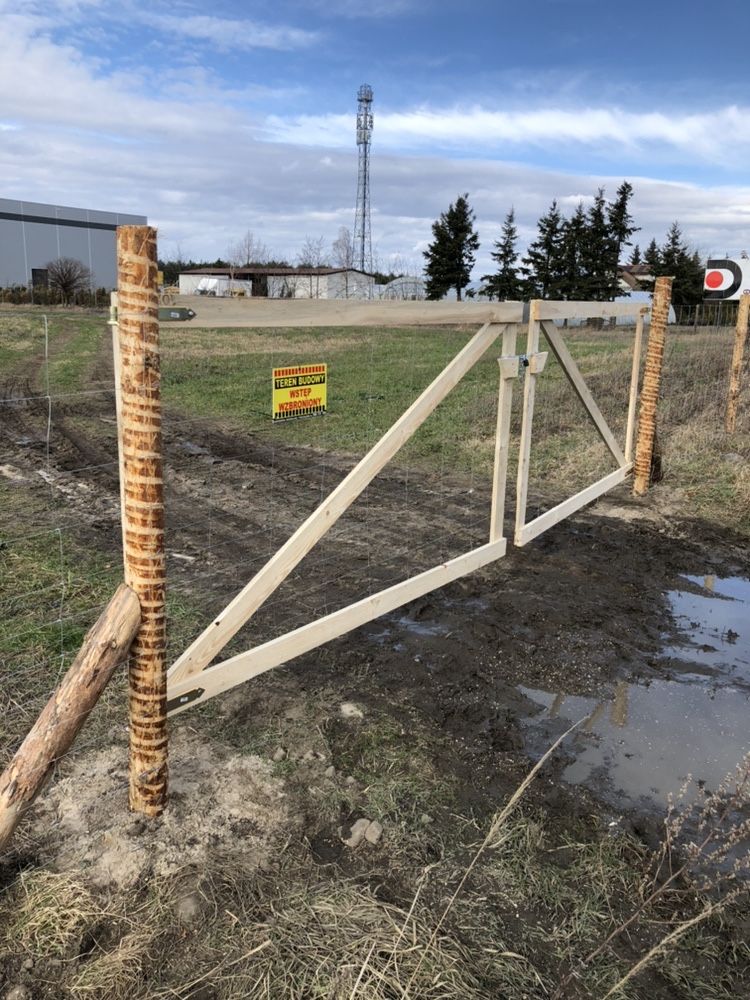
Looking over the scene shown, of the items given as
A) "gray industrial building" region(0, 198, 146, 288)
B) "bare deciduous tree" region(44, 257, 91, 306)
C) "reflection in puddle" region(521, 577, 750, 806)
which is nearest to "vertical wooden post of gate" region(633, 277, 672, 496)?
"reflection in puddle" region(521, 577, 750, 806)

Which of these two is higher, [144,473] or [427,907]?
[144,473]

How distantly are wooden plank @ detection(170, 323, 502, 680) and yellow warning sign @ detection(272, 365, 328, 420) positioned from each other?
0.47 metres

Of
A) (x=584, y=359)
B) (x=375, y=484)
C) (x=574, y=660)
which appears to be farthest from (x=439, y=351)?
(x=574, y=660)

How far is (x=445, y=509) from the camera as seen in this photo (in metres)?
7.86

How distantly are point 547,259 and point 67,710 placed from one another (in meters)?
53.1

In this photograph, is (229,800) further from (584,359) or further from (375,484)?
(584,359)

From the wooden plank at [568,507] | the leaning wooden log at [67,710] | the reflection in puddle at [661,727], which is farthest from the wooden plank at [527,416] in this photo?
the leaning wooden log at [67,710]

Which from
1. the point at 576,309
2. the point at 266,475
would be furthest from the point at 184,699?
the point at 266,475

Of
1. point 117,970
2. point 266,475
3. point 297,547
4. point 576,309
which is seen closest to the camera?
point 117,970

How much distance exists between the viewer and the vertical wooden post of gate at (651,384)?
26.8 feet

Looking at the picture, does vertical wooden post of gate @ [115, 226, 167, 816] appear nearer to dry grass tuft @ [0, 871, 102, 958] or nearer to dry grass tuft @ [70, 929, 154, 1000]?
dry grass tuft @ [0, 871, 102, 958]

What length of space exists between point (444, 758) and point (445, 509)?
4.42m

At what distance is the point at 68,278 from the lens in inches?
1682

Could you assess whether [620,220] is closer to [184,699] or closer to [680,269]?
[680,269]
